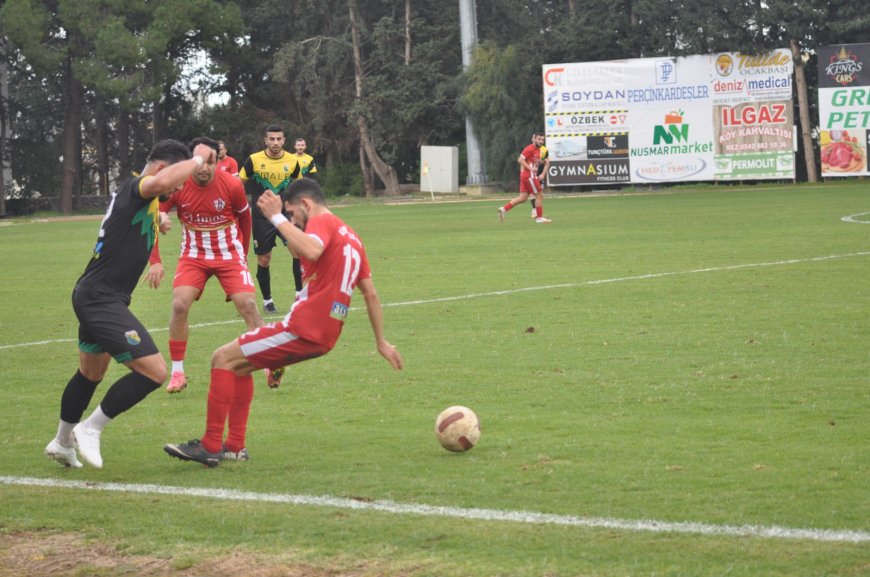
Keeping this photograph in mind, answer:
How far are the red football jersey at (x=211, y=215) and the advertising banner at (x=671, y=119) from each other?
40003 millimetres

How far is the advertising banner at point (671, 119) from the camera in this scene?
159 ft

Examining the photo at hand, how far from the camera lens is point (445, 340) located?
504 inches

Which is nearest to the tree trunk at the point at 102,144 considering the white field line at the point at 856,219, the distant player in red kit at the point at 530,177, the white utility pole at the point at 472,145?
the white utility pole at the point at 472,145

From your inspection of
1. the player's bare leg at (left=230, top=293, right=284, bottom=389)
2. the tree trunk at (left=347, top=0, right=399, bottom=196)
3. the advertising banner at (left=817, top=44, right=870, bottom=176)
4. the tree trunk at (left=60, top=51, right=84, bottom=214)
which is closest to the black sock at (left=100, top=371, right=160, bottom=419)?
the player's bare leg at (left=230, top=293, right=284, bottom=389)

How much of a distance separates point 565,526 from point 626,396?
137 inches

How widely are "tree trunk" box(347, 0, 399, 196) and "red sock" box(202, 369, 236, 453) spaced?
177 ft

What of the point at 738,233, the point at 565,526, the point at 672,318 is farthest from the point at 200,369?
the point at 738,233

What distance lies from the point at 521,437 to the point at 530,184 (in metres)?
23.4

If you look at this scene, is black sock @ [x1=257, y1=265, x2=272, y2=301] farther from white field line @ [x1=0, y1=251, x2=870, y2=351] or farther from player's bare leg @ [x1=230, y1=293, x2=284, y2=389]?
player's bare leg @ [x1=230, y1=293, x2=284, y2=389]

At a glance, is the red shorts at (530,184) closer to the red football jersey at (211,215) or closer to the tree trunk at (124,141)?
the red football jersey at (211,215)

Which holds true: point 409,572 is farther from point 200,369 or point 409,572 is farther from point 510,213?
point 510,213

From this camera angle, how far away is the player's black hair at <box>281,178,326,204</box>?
7.43 meters

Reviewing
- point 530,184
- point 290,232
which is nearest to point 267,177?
point 290,232

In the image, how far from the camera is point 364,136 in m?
61.5
